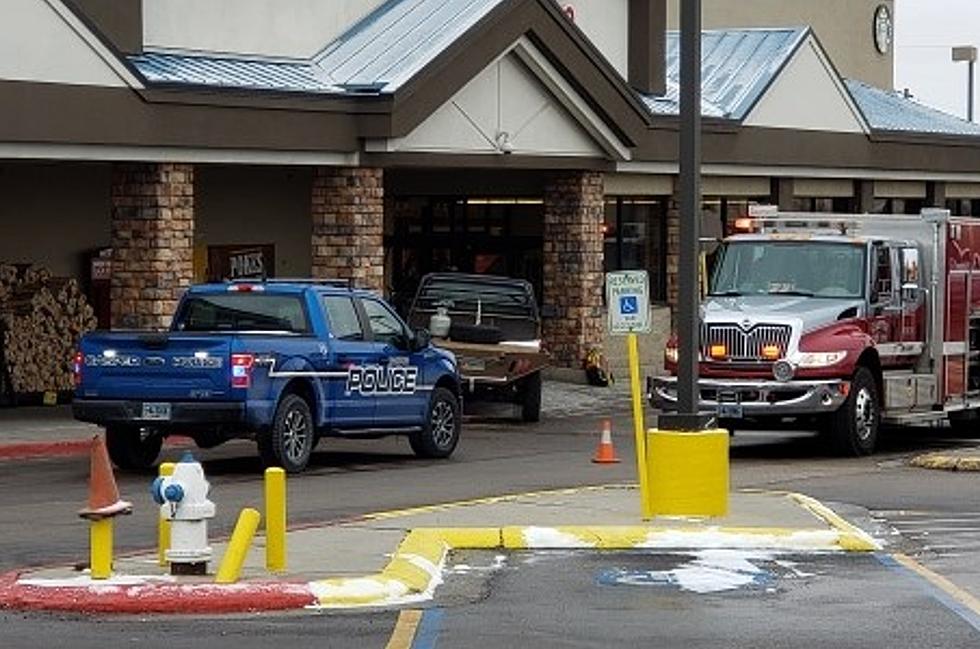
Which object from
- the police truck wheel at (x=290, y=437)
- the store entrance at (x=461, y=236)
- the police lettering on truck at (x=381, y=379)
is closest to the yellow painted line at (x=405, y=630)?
the police truck wheel at (x=290, y=437)

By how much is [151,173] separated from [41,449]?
501 cm

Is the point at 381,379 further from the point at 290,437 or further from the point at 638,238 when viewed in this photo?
the point at 638,238

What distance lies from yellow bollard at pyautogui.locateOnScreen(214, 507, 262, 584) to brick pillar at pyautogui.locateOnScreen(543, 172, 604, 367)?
24.6m

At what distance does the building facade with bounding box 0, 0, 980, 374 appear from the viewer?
95.8 ft

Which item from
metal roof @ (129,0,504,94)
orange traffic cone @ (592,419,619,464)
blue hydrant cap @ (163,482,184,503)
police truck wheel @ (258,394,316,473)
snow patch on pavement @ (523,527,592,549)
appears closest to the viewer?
blue hydrant cap @ (163,482,184,503)

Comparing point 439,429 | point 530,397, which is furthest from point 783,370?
point 530,397

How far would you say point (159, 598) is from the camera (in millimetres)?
13266

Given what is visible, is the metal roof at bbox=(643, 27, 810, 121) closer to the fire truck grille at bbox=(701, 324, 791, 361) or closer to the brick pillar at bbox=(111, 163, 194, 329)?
the brick pillar at bbox=(111, 163, 194, 329)

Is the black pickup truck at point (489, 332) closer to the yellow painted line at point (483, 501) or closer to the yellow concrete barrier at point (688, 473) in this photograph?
the yellow painted line at point (483, 501)

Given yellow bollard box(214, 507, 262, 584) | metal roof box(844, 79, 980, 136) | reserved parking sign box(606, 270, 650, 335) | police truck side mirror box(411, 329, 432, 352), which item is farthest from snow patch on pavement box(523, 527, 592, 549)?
metal roof box(844, 79, 980, 136)

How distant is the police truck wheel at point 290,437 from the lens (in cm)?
2233

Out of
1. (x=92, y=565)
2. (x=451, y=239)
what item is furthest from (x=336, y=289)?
(x=451, y=239)

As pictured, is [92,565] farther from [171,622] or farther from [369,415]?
[369,415]

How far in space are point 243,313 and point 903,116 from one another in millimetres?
28864
